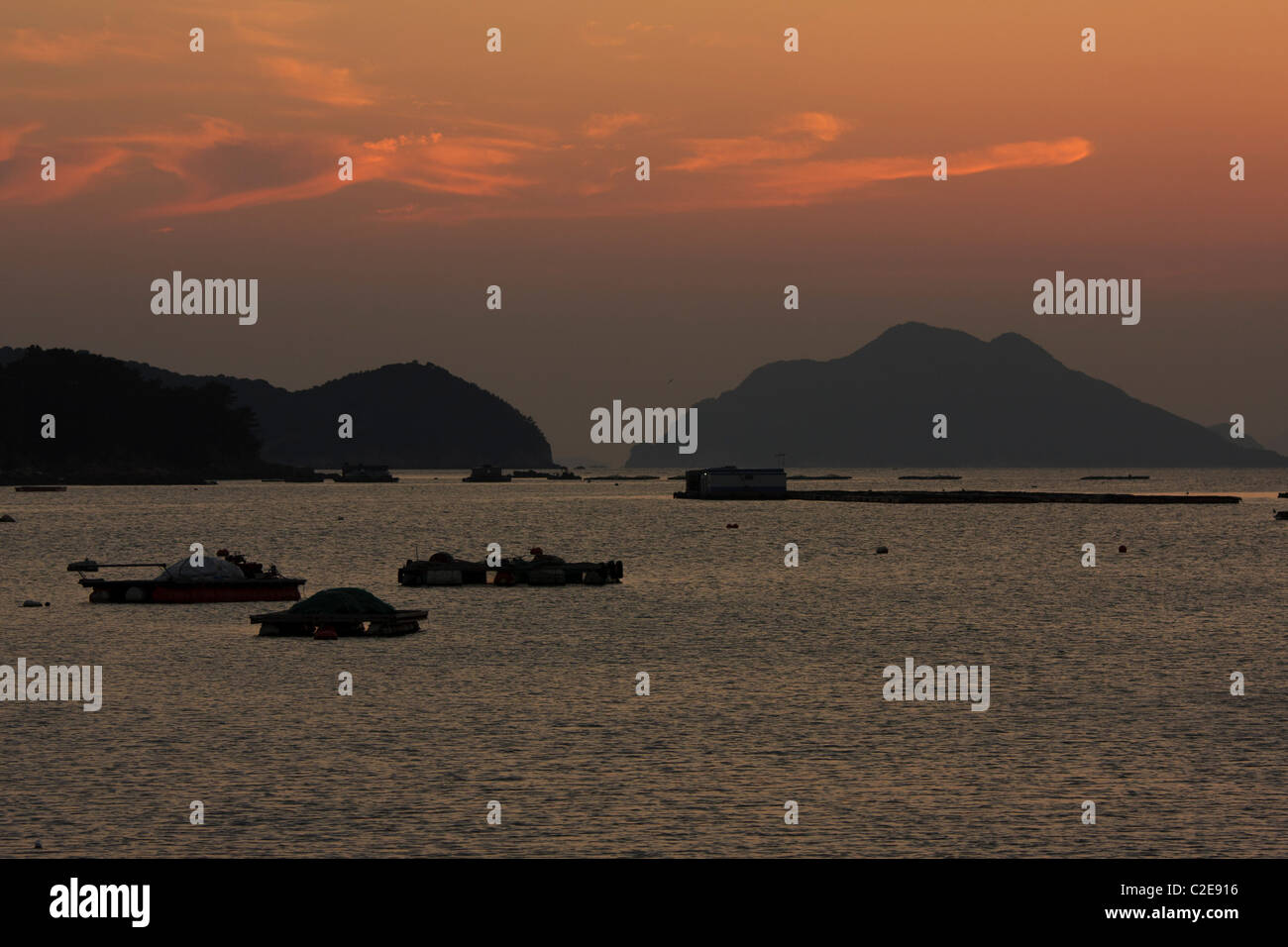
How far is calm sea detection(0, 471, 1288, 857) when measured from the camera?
29125 millimetres

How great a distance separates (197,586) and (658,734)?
5513 centimetres

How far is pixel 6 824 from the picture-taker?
29.4 meters

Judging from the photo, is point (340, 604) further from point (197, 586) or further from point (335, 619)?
point (197, 586)

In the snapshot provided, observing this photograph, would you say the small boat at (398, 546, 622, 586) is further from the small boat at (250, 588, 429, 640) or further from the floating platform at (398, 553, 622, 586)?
the small boat at (250, 588, 429, 640)

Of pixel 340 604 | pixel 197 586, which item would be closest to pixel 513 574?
pixel 197 586

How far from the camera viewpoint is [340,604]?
68625 millimetres

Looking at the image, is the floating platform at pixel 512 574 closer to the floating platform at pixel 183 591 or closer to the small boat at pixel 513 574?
the small boat at pixel 513 574

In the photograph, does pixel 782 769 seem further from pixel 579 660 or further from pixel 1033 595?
pixel 1033 595

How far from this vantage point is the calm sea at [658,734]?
95.6 ft

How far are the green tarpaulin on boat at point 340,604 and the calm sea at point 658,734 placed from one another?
2.79 metres

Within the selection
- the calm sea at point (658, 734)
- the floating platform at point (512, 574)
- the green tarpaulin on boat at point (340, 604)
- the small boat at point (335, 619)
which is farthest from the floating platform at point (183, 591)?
the green tarpaulin on boat at point (340, 604)

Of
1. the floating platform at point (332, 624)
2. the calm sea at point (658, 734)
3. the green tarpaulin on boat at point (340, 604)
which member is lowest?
the calm sea at point (658, 734)
